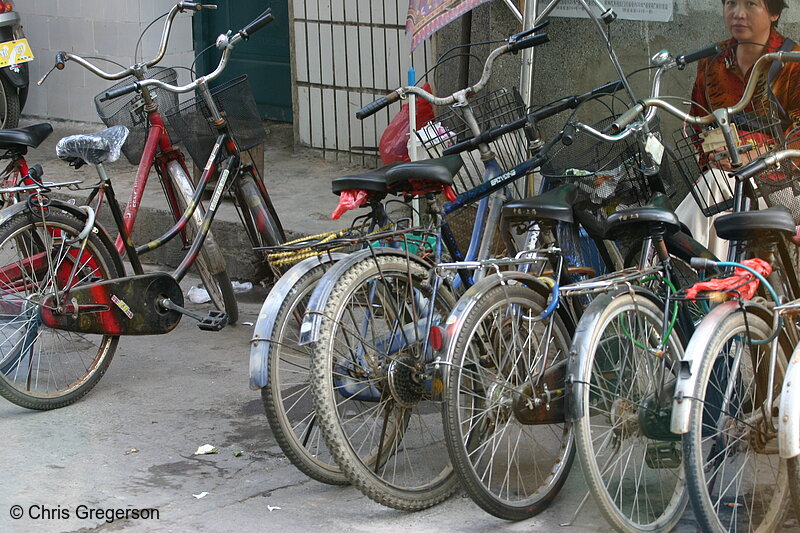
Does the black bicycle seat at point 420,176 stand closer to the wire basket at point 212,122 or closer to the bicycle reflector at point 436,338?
the bicycle reflector at point 436,338

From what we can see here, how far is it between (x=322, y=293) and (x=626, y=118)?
1.29 metres

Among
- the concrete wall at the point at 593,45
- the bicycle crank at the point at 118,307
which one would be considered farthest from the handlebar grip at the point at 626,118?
the bicycle crank at the point at 118,307

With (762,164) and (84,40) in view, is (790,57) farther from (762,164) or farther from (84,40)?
(84,40)

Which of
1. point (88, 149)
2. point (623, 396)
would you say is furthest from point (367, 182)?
point (88, 149)

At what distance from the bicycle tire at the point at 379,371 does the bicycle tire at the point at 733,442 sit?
0.99 m

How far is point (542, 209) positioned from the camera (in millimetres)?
4008

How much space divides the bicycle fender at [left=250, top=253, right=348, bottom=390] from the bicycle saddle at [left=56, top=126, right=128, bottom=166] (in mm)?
1417

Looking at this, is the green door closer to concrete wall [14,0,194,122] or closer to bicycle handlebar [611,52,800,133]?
concrete wall [14,0,194,122]

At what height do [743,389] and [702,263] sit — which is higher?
[702,263]

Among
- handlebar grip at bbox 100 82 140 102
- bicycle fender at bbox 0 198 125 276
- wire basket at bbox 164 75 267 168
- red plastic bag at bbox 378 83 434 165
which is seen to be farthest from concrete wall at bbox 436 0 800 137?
bicycle fender at bbox 0 198 125 276

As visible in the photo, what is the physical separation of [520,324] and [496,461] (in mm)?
706

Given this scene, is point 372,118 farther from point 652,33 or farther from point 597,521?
point 597,521

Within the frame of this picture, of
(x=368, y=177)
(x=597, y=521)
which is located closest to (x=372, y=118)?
(x=368, y=177)

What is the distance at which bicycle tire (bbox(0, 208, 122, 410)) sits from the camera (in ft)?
16.6
